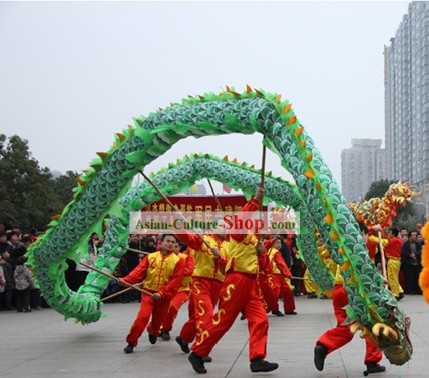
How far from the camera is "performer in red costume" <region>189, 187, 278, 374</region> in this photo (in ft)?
20.4

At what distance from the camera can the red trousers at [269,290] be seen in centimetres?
1105

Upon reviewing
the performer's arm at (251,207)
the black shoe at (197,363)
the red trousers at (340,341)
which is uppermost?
the performer's arm at (251,207)

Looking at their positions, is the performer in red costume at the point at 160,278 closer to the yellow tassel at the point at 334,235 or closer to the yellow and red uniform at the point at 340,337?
the yellow and red uniform at the point at 340,337

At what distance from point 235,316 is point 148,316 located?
1677 mm

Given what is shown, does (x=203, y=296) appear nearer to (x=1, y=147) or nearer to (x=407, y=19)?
(x=1, y=147)

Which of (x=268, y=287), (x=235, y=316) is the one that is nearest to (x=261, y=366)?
(x=235, y=316)

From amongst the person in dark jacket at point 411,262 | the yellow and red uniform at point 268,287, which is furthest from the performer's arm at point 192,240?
the person in dark jacket at point 411,262

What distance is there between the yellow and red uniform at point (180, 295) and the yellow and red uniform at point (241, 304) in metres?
1.88

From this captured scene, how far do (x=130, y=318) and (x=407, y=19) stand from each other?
56316 millimetres

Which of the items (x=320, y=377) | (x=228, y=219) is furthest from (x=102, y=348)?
(x=320, y=377)

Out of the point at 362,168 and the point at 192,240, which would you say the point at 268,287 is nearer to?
the point at 192,240

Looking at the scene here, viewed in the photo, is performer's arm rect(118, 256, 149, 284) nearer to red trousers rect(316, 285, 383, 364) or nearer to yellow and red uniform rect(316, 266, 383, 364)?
yellow and red uniform rect(316, 266, 383, 364)

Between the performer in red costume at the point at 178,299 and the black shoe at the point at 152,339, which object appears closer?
the black shoe at the point at 152,339

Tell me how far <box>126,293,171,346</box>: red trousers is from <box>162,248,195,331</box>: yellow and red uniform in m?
0.34
